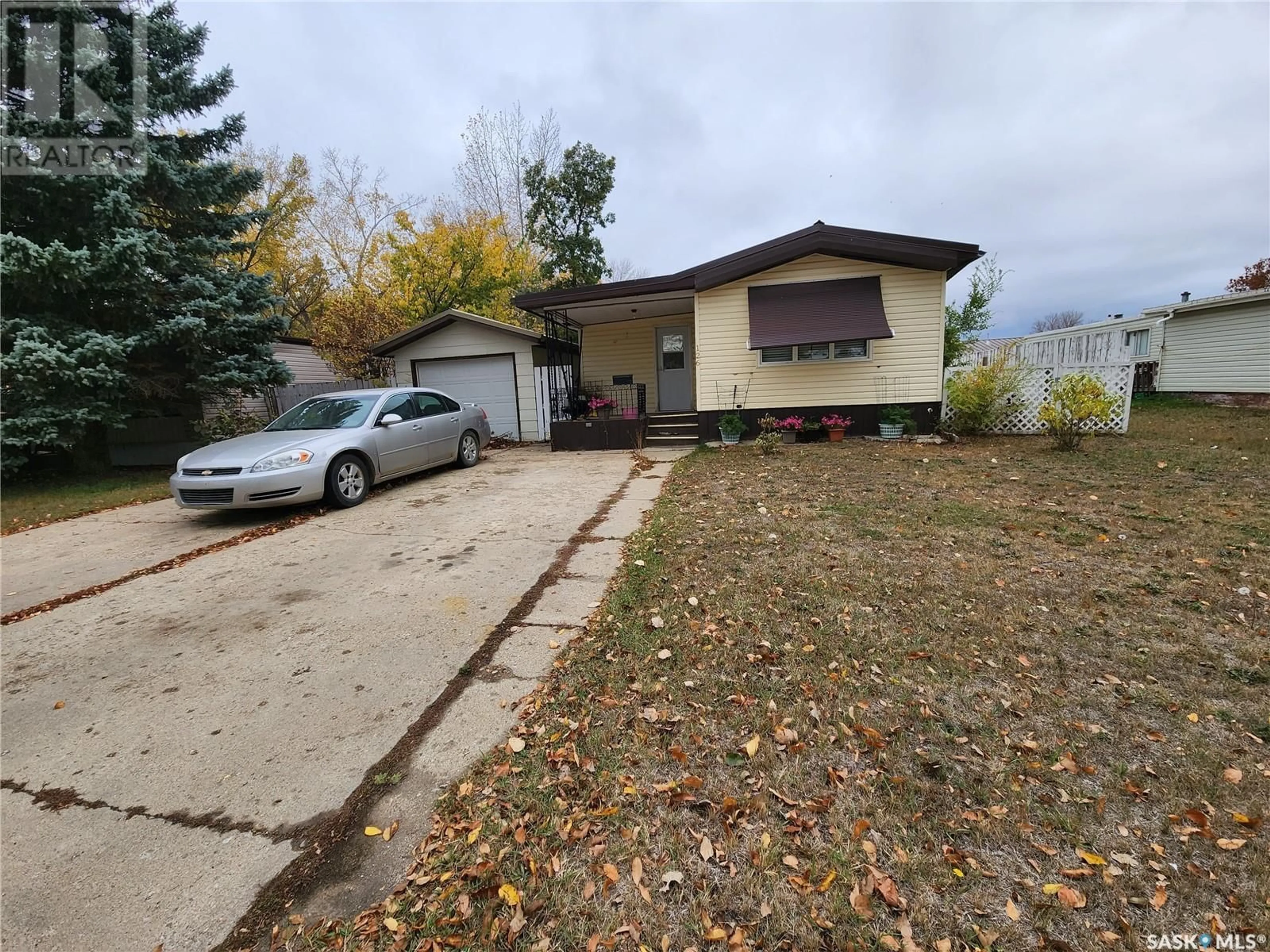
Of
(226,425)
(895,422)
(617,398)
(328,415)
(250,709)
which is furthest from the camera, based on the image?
(617,398)

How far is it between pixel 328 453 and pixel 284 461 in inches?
18.1

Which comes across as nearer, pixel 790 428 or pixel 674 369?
pixel 790 428

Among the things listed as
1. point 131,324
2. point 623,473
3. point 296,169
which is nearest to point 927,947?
point 623,473

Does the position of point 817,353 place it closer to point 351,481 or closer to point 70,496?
point 351,481

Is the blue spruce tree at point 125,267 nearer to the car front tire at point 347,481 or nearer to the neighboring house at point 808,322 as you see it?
the car front tire at point 347,481

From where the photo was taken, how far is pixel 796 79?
11.2 metres

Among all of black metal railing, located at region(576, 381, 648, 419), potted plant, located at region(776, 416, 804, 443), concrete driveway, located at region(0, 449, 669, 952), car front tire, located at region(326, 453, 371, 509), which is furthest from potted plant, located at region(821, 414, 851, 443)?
car front tire, located at region(326, 453, 371, 509)

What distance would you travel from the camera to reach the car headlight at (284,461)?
5.65 m

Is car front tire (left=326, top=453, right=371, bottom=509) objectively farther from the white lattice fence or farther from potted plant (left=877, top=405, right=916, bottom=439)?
the white lattice fence

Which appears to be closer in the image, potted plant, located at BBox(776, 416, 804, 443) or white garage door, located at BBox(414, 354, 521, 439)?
potted plant, located at BBox(776, 416, 804, 443)

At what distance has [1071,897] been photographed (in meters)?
1.51

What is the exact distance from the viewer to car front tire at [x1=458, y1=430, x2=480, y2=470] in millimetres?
8961

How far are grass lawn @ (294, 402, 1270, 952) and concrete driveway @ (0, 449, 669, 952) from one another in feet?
0.79

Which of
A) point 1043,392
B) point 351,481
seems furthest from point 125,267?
point 1043,392
